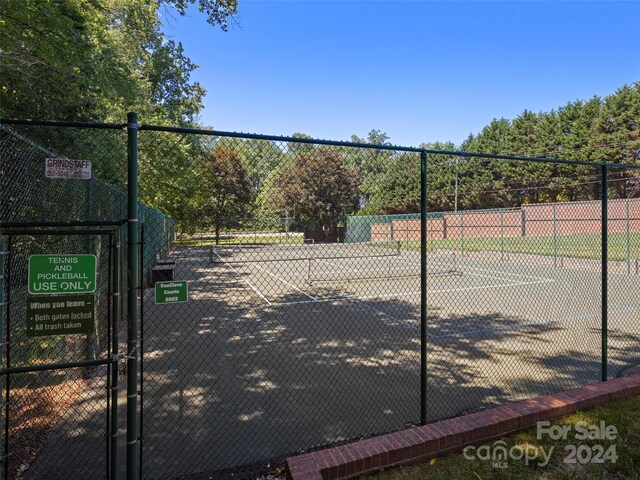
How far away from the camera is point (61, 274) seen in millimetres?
2412

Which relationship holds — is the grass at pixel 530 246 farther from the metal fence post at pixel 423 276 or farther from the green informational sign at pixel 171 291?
the green informational sign at pixel 171 291

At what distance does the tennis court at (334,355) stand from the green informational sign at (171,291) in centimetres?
137

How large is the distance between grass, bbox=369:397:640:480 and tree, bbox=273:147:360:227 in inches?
90.9

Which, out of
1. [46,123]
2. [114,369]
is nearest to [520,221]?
[114,369]

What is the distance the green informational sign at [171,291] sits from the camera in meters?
2.69

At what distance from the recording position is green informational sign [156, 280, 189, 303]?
2686 mm

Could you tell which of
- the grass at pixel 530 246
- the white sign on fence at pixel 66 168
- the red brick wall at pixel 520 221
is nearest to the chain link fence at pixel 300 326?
the white sign on fence at pixel 66 168

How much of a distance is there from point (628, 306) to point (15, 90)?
13.3m

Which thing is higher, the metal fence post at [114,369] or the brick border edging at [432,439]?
the metal fence post at [114,369]

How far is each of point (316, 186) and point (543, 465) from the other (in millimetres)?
3024

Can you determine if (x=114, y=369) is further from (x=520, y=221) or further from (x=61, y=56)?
(x=520, y=221)

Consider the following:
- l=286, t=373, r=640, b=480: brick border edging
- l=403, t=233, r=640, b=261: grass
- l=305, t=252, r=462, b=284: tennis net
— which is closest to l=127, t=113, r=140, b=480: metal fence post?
l=286, t=373, r=640, b=480: brick border edging

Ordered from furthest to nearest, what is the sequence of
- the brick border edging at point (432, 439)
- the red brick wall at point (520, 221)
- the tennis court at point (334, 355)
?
the red brick wall at point (520, 221)
the tennis court at point (334, 355)
the brick border edging at point (432, 439)

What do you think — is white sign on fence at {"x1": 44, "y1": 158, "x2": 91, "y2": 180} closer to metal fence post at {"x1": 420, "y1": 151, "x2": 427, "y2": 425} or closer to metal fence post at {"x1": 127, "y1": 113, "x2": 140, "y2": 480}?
metal fence post at {"x1": 127, "y1": 113, "x2": 140, "y2": 480}
